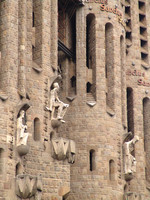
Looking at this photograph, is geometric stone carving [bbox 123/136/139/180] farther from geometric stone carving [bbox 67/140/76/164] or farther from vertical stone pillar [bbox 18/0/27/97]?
vertical stone pillar [bbox 18/0/27/97]

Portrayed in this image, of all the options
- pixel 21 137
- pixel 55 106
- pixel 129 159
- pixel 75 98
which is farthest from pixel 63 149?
pixel 129 159

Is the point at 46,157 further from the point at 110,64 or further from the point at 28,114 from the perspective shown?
the point at 110,64

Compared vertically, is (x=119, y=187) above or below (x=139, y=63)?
below

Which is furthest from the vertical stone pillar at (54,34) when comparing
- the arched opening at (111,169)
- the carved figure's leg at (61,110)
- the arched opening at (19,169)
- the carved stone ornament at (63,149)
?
the arched opening at (19,169)

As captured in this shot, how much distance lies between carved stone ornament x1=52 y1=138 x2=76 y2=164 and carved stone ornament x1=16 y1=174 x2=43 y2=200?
3.34 meters

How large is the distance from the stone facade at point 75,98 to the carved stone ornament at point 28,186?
5cm

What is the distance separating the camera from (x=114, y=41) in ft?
171

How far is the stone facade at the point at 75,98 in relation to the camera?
4091 centimetres

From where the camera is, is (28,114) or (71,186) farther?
(71,186)

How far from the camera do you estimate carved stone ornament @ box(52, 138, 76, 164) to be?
4362cm

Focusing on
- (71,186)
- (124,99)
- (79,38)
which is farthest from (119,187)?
(79,38)

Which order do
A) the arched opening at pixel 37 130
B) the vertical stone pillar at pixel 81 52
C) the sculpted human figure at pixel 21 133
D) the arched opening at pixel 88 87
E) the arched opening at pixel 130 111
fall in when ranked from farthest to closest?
→ the arched opening at pixel 130 111, the arched opening at pixel 88 87, the vertical stone pillar at pixel 81 52, the arched opening at pixel 37 130, the sculpted human figure at pixel 21 133

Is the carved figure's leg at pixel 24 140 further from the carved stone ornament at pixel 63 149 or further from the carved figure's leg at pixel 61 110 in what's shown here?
the carved figure's leg at pixel 61 110

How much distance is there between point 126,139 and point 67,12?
364 inches
